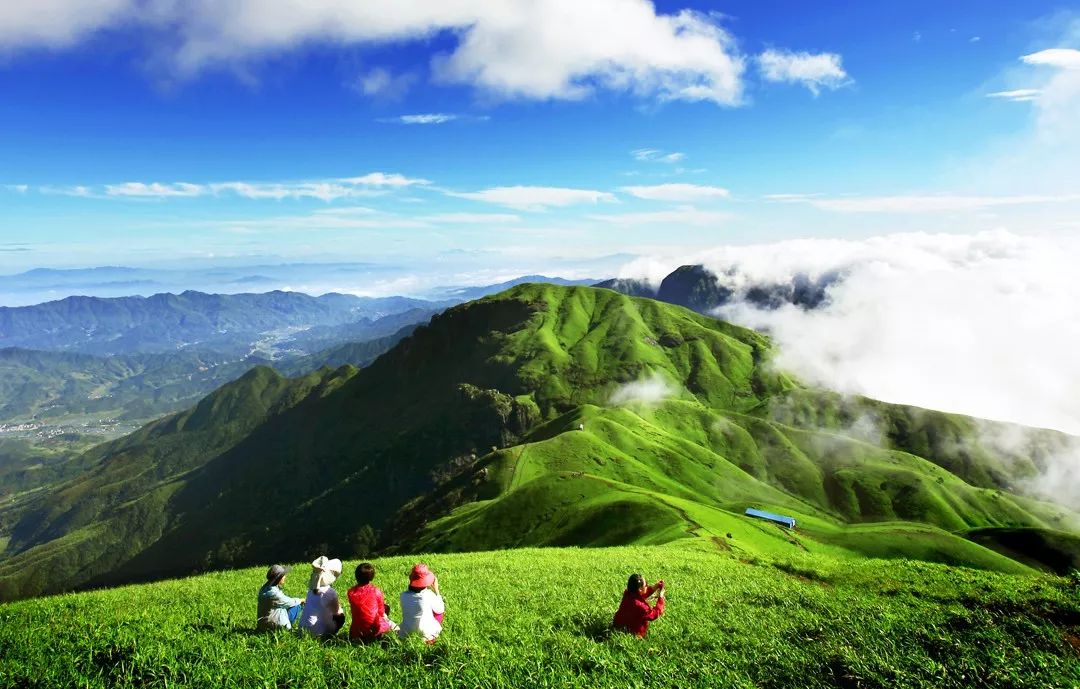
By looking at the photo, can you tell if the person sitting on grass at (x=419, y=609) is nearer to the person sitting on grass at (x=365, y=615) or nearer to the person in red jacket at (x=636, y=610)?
the person sitting on grass at (x=365, y=615)

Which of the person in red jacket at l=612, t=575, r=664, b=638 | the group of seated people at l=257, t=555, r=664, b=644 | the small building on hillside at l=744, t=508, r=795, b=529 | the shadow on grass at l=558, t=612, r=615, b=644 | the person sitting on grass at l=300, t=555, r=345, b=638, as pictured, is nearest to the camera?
the group of seated people at l=257, t=555, r=664, b=644

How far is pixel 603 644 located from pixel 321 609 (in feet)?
28.1

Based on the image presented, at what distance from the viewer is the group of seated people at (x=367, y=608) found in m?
15.9

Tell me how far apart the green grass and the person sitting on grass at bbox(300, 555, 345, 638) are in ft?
2.67

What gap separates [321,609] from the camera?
1670 centimetres

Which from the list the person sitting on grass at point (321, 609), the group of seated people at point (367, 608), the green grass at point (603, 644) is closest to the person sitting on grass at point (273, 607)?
the group of seated people at point (367, 608)

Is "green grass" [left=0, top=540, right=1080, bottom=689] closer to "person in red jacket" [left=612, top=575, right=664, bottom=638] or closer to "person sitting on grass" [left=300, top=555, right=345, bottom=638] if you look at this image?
"person in red jacket" [left=612, top=575, right=664, bottom=638]

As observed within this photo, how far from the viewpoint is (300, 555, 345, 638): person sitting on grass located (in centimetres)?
1650

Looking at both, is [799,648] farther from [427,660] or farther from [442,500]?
[442,500]

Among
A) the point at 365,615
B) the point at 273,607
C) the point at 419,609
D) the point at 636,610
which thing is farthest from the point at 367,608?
the point at 636,610

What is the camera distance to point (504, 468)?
14412cm

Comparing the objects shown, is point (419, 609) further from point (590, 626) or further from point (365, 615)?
point (590, 626)

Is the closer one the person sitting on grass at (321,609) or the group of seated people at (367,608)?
the group of seated people at (367,608)

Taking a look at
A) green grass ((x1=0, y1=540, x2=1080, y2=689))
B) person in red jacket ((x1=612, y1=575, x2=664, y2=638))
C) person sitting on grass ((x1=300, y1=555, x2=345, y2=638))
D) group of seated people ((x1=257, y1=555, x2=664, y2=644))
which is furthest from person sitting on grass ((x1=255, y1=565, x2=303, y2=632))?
person in red jacket ((x1=612, y1=575, x2=664, y2=638))
